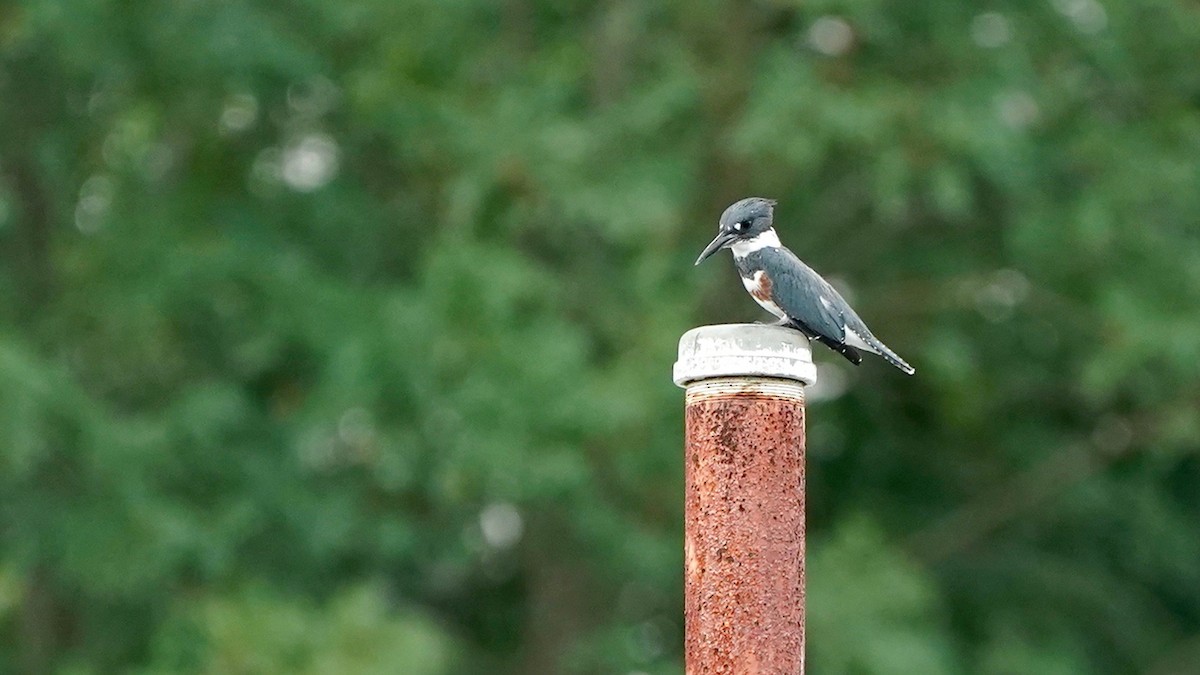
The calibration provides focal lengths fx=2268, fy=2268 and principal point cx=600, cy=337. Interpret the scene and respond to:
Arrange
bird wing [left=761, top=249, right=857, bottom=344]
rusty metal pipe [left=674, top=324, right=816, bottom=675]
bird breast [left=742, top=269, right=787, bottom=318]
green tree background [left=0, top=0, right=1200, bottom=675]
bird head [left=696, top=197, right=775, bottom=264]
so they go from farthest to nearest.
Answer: green tree background [left=0, top=0, right=1200, bottom=675], bird head [left=696, top=197, right=775, bottom=264], bird breast [left=742, top=269, right=787, bottom=318], bird wing [left=761, top=249, right=857, bottom=344], rusty metal pipe [left=674, top=324, right=816, bottom=675]

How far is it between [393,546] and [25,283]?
3.65 metres

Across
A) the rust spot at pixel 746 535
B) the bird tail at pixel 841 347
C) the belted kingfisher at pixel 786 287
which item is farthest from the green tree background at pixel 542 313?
the rust spot at pixel 746 535

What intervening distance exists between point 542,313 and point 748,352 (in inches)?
399

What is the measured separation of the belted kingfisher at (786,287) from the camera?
6473 millimetres

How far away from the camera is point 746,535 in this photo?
5.28 meters

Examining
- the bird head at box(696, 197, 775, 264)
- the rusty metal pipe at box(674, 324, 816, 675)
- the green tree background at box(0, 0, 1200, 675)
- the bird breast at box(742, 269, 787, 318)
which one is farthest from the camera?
the green tree background at box(0, 0, 1200, 675)

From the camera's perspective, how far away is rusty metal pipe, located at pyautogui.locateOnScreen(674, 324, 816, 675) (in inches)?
208

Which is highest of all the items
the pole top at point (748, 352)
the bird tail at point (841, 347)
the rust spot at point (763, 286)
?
the rust spot at point (763, 286)

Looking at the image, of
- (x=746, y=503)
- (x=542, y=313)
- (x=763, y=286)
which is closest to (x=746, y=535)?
(x=746, y=503)

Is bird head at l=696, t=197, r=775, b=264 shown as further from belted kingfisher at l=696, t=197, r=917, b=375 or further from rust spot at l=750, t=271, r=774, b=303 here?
rust spot at l=750, t=271, r=774, b=303

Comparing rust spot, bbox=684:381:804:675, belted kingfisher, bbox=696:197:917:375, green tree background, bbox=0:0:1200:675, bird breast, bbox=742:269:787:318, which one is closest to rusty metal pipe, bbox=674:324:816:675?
rust spot, bbox=684:381:804:675

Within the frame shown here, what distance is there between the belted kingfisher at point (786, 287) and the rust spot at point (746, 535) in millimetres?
1028

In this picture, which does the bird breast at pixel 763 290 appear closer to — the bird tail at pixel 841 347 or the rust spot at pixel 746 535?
the bird tail at pixel 841 347

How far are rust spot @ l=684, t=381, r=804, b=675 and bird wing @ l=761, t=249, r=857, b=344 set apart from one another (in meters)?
1.12
